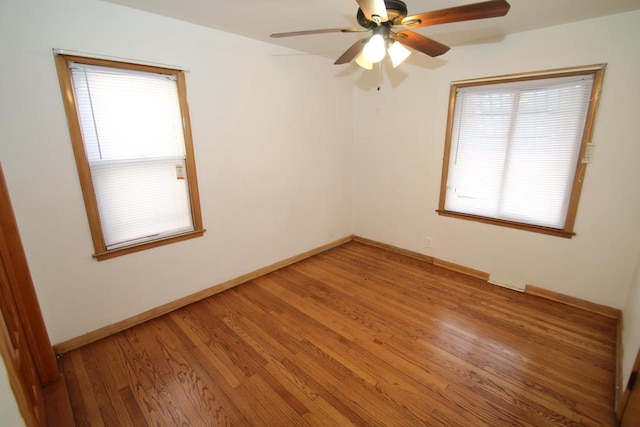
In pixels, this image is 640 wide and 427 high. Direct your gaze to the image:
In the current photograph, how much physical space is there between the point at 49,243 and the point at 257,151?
5.96ft

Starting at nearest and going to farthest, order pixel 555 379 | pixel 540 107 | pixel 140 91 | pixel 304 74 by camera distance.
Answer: pixel 555 379, pixel 140 91, pixel 540 107, pixel 304 74

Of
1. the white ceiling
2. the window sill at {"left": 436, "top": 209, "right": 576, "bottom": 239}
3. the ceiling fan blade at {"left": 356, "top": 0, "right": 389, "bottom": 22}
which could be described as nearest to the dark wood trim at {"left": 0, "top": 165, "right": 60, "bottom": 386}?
the white ceiling

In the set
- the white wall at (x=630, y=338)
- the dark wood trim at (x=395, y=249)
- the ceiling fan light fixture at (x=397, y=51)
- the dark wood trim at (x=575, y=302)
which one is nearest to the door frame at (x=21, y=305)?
the ceiling fan light fixture at (x=397, y=51)

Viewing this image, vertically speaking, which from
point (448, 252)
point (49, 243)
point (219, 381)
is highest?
point (49, 243)

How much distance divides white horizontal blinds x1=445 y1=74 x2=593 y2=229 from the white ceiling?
475 millimetres

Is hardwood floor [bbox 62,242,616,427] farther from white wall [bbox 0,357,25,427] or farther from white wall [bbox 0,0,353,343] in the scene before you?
white wall [bbox 0,357,25,427]

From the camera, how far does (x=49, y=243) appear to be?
1.94 m

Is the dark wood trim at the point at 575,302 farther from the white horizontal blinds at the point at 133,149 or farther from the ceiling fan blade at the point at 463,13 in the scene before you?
the white horizontal blinds at the point at 133,149

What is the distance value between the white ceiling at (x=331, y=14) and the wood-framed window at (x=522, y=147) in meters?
0.41

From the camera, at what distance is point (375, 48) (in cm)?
167

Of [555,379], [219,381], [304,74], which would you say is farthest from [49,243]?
[555,379]

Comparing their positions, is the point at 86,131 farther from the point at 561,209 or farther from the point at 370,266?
the point at 561,209

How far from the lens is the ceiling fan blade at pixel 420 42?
67.9 inches

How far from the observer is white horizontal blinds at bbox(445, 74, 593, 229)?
246 cm
